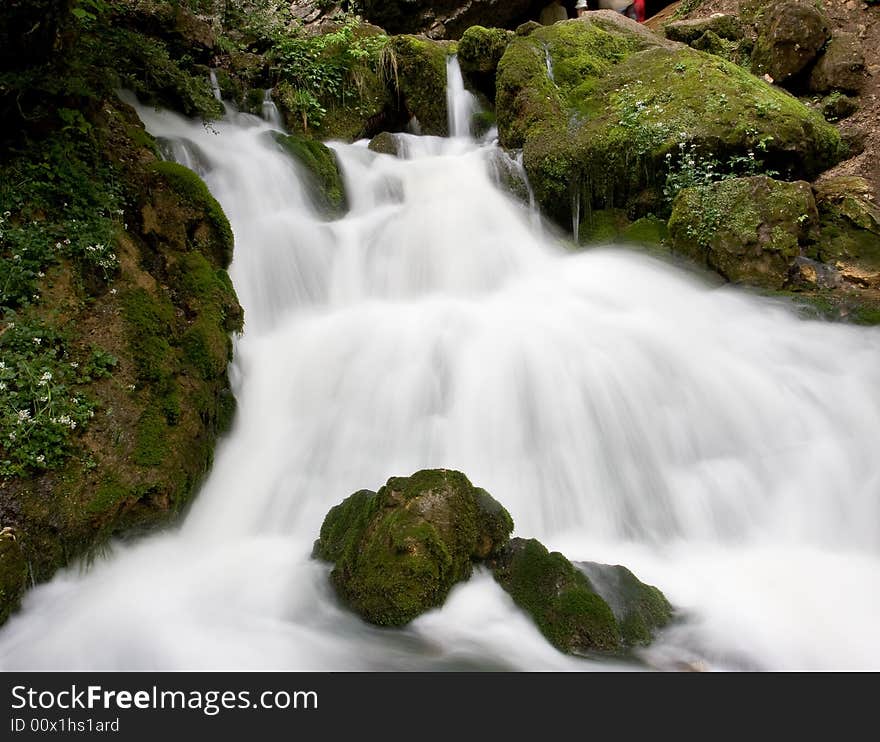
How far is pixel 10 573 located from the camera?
3389 mm

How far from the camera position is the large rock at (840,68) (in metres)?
10.1

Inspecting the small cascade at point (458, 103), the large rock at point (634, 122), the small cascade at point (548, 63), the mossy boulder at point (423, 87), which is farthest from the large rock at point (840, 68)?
the mossy boulder at point (423, 87)

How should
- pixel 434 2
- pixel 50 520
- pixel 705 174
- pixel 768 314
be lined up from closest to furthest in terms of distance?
pixel 50 520, pixel 768 314, pixel 705 174, pixel 434 2

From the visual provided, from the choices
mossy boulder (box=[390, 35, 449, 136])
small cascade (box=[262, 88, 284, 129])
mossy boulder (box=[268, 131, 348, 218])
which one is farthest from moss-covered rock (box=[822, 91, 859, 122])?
small cascade (box=[262, 88, 284, 129])

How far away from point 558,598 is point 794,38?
11.4m

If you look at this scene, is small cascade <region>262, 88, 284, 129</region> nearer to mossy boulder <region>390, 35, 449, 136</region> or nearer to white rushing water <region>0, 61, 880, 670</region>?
white rushing water <region>0, 61, 880, 670</region>

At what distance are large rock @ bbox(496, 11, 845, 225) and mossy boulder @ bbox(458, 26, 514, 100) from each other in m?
1.14

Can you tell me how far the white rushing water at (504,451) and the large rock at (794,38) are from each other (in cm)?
Result: 585

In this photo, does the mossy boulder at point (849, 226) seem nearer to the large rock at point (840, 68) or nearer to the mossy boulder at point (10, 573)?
the large rock at point (840, 68)

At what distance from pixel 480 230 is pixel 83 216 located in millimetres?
5131

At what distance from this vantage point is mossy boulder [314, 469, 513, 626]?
11.3ft

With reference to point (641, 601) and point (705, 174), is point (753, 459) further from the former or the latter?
point (705, 174)

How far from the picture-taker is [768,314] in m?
6.57
